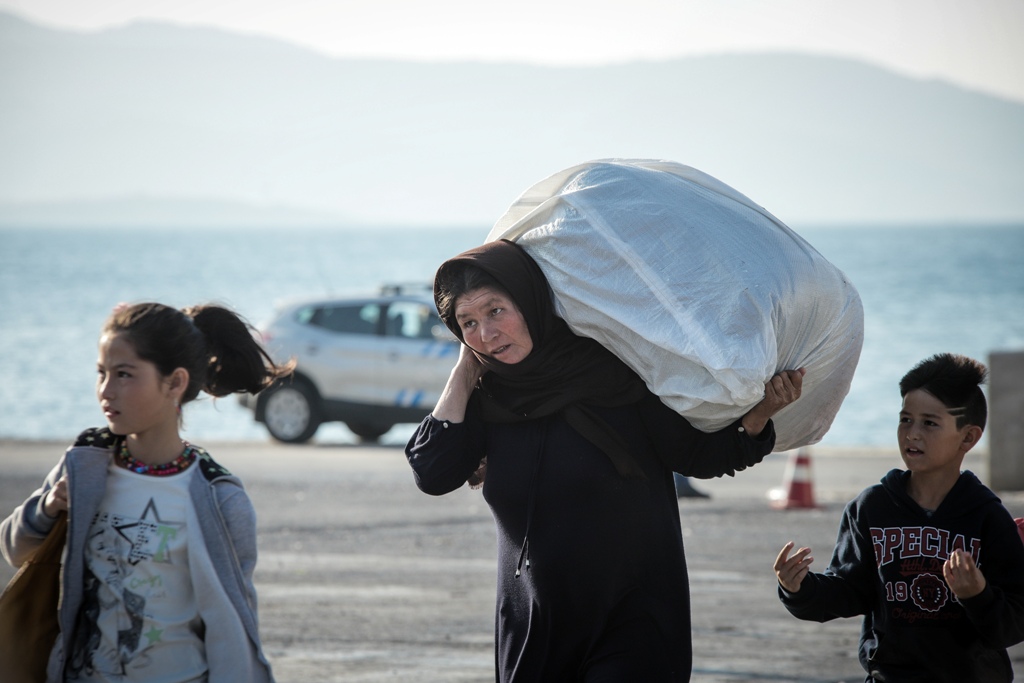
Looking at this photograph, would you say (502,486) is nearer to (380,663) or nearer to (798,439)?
(798,439)

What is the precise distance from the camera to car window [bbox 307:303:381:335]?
1762cm

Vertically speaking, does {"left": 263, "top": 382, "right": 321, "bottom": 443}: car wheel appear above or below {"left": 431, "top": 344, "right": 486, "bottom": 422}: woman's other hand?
below

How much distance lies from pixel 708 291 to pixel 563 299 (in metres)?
0.42

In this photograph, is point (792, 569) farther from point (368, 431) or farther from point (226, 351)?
point (368, 431)

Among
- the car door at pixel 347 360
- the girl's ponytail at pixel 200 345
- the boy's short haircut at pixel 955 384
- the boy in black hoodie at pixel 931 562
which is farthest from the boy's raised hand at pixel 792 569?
the car door at pixel 347 360

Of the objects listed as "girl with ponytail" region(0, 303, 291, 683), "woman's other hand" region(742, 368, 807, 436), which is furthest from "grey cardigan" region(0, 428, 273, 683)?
"woman's other hand" region(742, 368, 807, 436)

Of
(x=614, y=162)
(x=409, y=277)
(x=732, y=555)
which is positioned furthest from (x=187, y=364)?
(x=409, y=277)

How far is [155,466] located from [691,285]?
1.56m

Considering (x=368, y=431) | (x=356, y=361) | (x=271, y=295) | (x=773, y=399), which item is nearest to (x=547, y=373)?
(x=773, y=399)

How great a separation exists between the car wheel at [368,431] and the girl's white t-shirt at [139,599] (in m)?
14.7

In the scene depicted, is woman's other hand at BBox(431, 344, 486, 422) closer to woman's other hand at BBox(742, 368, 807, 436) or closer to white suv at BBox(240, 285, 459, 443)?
woman's other hand at BBox(742, 368, 807, 436)

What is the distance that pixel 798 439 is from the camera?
13.9ft

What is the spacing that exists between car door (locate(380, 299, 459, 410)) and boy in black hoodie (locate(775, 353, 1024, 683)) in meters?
12.8

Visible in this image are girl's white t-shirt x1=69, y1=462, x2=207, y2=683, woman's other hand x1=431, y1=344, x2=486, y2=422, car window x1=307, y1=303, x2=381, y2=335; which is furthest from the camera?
car window x1=307, y1=303, x2=381, y2=335
